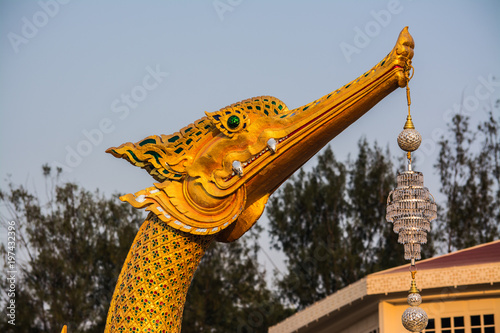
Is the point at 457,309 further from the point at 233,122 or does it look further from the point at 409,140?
the point at 233,122

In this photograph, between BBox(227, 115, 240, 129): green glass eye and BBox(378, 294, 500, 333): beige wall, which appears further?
BBox(378, 294, 500, 333): beige wall

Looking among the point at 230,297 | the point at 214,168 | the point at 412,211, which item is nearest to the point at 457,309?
the point at 412,211

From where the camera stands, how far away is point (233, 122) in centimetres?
435

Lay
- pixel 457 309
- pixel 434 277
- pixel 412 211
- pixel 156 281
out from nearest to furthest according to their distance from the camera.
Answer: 1. pixel 156 281
2. pixel 412 211
3. pixel 434 277
4. pixel 457 309

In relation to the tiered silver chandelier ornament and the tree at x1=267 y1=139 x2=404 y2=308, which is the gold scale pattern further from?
the tree at x1=267 y1=139 x2=404 y2=308

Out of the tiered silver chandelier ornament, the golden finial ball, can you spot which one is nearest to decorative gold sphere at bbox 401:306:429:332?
the tiered silver chandelier ornament

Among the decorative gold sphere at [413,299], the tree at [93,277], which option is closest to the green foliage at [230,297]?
the tree at [93,277]

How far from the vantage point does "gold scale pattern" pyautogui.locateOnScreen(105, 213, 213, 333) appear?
4.23 metres

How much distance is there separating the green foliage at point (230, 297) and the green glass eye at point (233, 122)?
717 inches

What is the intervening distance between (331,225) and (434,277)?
13.1m

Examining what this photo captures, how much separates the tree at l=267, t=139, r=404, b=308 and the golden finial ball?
18474 mm

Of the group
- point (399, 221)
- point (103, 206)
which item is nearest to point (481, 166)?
point (103, 206)

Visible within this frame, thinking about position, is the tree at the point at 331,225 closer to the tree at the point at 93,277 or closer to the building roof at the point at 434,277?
the tree at the point at 93,277

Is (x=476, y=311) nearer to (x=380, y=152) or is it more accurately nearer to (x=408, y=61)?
(x=408, y=61)
